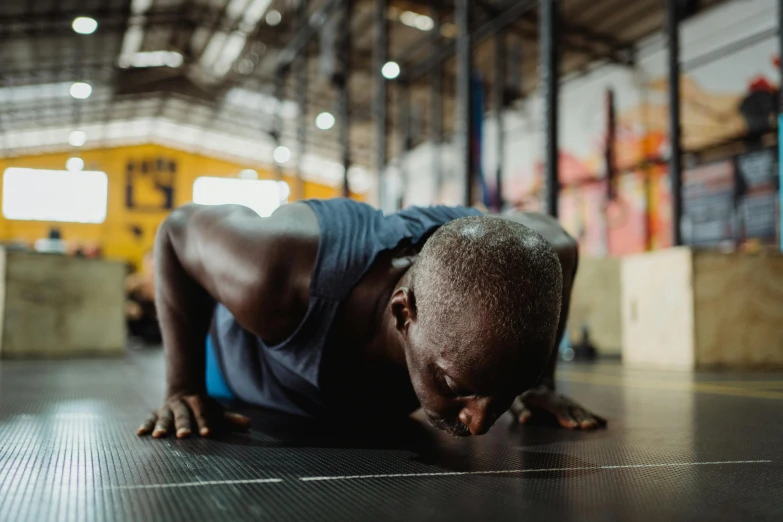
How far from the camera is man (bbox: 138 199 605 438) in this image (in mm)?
937

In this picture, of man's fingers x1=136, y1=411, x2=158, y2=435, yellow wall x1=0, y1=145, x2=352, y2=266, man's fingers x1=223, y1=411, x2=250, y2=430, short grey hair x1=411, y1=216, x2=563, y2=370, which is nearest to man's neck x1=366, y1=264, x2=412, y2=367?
short grey hair x1=411, y1=216, x2=563, y2=370

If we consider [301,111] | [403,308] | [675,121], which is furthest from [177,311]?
[301,111]

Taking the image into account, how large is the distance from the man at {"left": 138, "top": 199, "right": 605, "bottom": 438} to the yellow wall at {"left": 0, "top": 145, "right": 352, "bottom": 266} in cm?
1438

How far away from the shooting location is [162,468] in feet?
3.19

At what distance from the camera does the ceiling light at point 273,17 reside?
8892 mm

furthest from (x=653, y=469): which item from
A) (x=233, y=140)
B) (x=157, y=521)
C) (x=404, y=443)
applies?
(x=233, y=140)

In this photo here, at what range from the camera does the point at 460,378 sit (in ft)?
3.13

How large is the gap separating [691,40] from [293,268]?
7880 mm

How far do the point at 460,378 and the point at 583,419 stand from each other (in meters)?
0.62

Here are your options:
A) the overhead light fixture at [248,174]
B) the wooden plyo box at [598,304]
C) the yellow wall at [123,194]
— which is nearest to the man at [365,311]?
the wooden plyo box at [598,304]

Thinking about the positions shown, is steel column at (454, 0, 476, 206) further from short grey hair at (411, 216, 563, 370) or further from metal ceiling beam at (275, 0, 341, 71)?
short grey hair at (411, 216, 563, 370)

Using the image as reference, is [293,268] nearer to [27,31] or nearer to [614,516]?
[614,516]

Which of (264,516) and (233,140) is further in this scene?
(233,140)

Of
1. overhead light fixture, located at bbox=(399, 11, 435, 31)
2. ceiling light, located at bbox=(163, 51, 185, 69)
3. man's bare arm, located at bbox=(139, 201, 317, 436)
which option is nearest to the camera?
man's bare arm, located at bbox=(139, 201, 317, 436)
